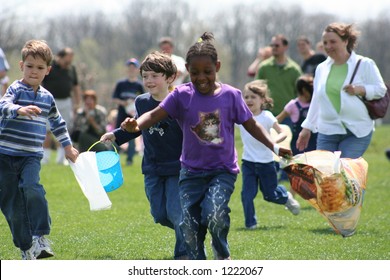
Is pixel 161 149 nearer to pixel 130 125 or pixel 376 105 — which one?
pixel 130 125

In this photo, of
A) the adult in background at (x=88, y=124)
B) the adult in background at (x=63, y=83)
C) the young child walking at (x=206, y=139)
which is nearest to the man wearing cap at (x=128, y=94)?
the adult in background at (x=63, y=83)

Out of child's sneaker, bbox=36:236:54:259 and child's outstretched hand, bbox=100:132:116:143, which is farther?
child's sneaker, bbox=36:236:54:259

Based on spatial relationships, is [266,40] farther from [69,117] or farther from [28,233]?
[28,233]

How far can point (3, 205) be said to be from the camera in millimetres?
7258

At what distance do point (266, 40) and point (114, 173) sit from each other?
257 ft

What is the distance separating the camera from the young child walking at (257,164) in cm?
976

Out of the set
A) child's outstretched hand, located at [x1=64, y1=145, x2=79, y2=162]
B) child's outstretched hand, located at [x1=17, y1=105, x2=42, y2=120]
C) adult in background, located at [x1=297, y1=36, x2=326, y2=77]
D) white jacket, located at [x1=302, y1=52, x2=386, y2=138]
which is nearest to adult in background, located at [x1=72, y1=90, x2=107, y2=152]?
adult in background, located at [x1=297, y1=36, x2=326, y2=77]

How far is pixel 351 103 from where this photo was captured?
8852mm

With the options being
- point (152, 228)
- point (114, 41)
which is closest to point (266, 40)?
point (114, 41)

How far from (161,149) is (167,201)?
0.44 metres

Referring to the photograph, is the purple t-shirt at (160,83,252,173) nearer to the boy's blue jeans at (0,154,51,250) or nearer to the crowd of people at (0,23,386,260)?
the crowd of people at (0,23,386,260)

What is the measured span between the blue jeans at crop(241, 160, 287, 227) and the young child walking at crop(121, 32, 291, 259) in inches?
125

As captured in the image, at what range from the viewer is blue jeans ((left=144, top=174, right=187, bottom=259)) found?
24.0 feet

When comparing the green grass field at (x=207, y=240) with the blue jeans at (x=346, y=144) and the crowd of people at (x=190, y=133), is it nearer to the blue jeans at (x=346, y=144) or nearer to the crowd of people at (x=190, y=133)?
the crowd of people at (x=190, y=133)
